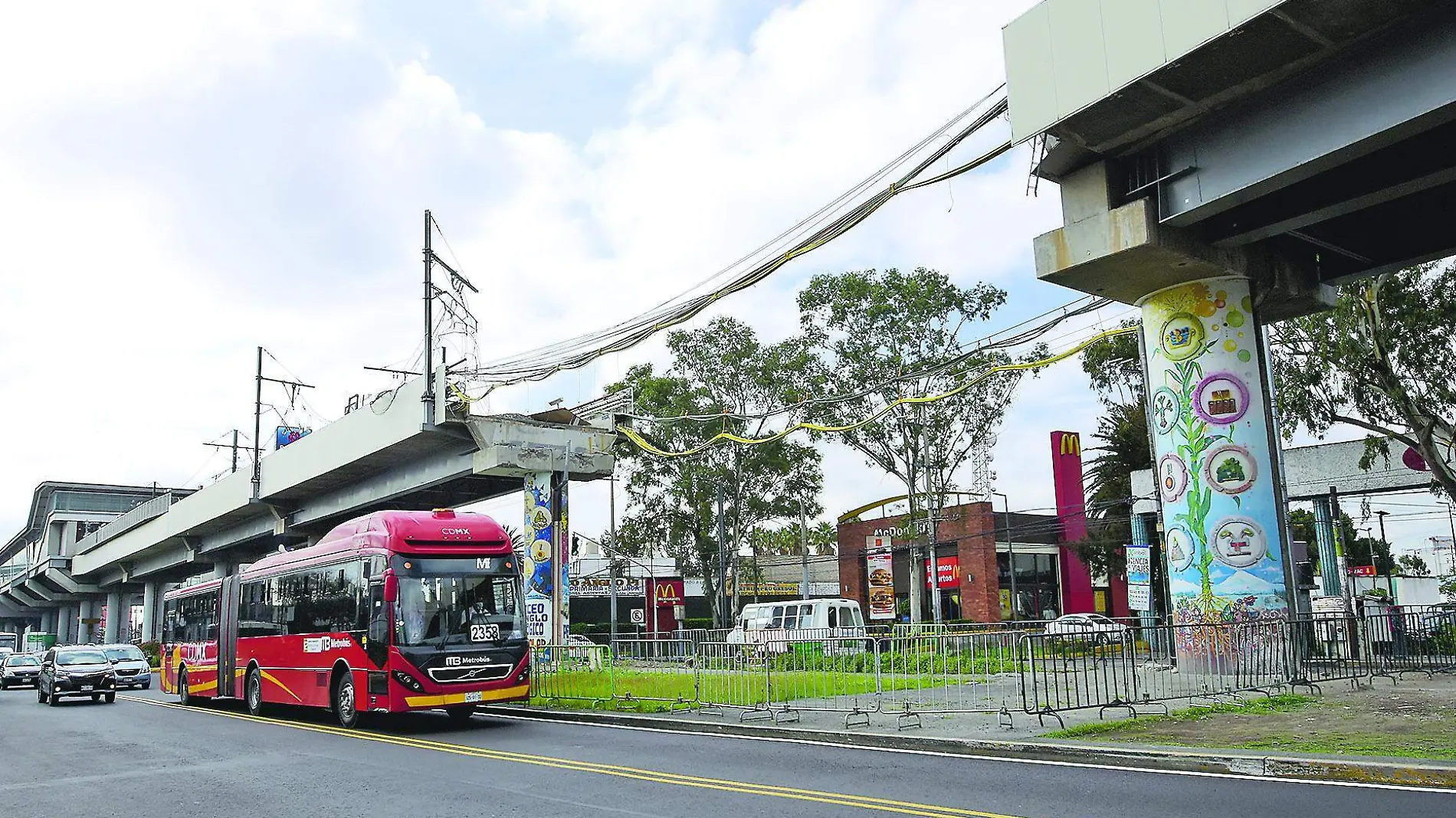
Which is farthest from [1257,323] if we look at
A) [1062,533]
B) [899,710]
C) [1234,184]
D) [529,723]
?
[1062,533]

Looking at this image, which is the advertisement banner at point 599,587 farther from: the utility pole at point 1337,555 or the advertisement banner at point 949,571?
the utility pole at point 1337,555

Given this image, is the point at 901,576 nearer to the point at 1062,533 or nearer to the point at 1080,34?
the point at 1062,533

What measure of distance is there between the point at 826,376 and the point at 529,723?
24679 mm

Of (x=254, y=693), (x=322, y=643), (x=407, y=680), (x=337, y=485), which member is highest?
(x=337, y=485)

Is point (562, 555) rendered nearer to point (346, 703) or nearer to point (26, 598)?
point (346, 703)

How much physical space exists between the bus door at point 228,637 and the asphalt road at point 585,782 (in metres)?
6.08

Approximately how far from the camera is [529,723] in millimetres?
17734

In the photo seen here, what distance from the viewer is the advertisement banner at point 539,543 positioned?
1217 inches

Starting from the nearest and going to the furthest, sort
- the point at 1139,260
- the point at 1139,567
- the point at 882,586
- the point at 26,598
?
the point at 1139,260
the point at 1139,567
the point at 882,586
the point at 26,598

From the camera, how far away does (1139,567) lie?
62.2ft

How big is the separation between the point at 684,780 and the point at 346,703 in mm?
9398

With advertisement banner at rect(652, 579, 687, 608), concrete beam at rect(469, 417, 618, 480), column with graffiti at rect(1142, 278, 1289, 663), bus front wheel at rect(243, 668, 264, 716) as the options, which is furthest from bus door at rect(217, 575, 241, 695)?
advertisement banner at rect(652, 579, 687, 608)

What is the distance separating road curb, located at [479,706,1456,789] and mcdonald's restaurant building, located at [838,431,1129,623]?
30692mm

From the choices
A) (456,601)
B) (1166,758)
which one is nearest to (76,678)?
(456,601)
